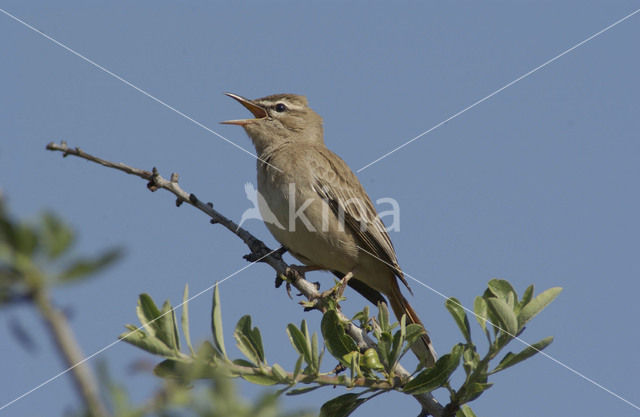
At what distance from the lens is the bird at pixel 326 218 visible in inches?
288

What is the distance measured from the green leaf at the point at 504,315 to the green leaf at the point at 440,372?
267 mm

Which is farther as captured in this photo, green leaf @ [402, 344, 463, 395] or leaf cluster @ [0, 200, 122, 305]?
green leaf @ [402, 344, 463, 395]

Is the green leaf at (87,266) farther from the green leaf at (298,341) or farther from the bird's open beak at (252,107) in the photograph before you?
the bird's open beak at (252,107)

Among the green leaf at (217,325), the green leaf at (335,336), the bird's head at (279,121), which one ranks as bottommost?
the green leaf at (335,336)

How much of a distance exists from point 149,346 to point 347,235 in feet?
15.3

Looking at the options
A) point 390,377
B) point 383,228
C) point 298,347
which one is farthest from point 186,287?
point 383,228

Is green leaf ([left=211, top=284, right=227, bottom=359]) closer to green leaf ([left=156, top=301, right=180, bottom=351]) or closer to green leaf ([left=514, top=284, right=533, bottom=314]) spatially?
green leaf ([left=156, top=301, right=180, bottom=351])

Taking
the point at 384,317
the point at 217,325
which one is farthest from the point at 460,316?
the point at 217,325

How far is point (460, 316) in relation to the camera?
3877mm

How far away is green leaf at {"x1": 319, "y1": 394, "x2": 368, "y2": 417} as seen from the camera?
3.92 m

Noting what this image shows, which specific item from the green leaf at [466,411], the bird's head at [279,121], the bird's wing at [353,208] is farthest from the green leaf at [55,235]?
the bird's head at [279,121]

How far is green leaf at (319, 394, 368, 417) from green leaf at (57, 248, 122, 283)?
3258mm

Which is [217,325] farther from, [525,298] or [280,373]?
[525,298]

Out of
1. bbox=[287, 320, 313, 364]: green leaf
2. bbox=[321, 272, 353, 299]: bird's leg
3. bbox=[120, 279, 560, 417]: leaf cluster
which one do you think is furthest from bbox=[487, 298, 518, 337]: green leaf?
bbox=[321, 272, 353, 299]: bird's leg
